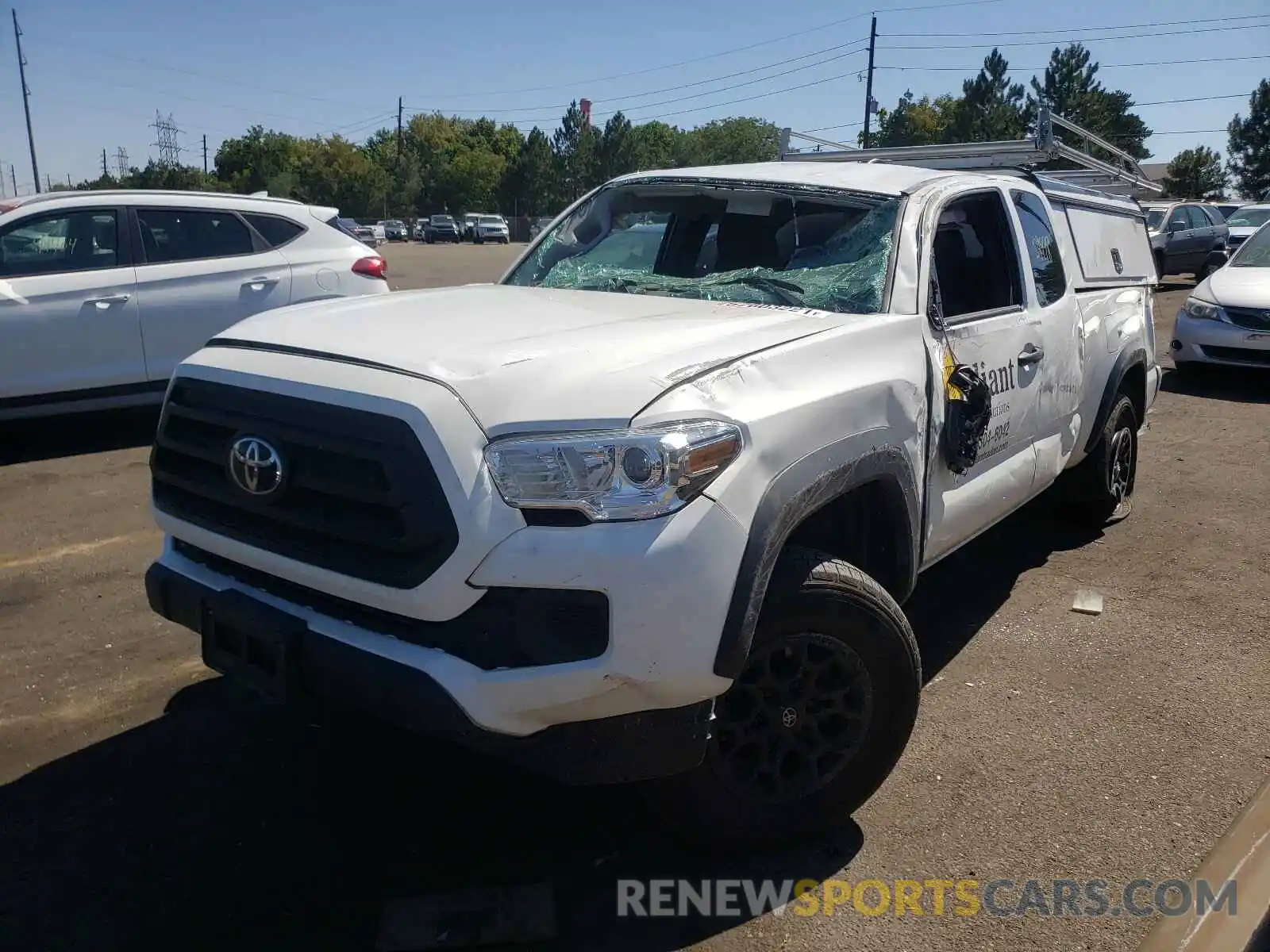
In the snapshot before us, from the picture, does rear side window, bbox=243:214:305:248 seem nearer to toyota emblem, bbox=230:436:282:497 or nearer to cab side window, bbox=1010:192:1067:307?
cab side window, bbox=1010:192:1067:307

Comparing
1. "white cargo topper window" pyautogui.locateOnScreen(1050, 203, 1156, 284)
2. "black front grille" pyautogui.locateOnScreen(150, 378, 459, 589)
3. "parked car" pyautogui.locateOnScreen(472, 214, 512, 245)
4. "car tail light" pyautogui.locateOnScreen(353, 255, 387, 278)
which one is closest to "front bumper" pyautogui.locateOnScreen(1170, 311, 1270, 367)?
"white cargo topper window" pyautogui.locateOnScreen(1050, 203, 1156, 284)

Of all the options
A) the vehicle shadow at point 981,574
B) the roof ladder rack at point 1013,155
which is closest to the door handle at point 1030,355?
the vehicle shadow at point 981,574

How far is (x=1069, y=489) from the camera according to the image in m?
5.55

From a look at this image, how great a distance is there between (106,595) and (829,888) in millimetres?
3435

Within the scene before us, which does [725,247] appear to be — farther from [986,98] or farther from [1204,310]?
[986,98]

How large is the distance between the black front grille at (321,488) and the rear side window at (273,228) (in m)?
5.19

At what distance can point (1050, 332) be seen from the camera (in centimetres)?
441

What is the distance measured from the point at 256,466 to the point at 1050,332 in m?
3.28

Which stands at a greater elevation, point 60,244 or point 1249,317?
point 60,244

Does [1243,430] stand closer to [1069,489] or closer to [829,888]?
[1069,489]

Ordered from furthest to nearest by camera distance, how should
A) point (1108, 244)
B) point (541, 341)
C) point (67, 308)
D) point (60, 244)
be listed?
point (60, 244) < point (67, 308) < point (1108, 244) < point (541, 341)

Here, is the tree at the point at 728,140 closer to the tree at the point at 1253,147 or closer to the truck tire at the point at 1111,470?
the tree at the point at 1253,147

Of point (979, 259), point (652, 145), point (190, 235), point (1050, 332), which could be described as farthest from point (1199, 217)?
point (652, 145)

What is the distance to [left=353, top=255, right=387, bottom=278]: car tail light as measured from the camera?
26.5ft
